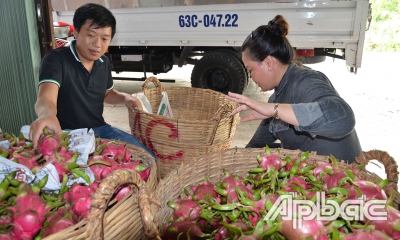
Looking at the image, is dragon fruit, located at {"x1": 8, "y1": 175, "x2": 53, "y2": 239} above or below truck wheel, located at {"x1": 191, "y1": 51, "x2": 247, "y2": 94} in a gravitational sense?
above

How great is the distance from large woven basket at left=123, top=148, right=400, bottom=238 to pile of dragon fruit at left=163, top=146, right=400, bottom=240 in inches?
1.6

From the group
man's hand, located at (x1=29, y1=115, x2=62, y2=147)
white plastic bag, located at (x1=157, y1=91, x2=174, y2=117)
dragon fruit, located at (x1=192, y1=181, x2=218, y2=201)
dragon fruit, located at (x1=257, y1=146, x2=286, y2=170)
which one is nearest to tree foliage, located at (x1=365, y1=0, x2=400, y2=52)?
white plastic bag, located at (x1=157, y1=91, x2=174, y2=117)

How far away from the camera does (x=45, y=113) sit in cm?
140

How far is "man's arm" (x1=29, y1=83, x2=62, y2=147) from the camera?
127 cm

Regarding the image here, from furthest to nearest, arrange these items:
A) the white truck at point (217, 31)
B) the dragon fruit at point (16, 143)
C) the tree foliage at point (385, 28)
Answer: the tree foliage at point (385, 28)
the white truck at point (217, 31)
the dragon fruit at point (16, 143)

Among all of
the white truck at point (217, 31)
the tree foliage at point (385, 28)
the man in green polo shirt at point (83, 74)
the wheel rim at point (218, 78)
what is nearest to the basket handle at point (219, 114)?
the man in green polo shirt at point (83, 74)

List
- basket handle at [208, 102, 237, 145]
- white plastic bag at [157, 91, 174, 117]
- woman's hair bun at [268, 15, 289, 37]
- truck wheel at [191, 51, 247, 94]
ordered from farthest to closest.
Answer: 1. truck wheel at [191, 51, 247, 94]
2. white plastic bag at [157, 91, 174, 117]
3. basket handle at [208, 102, 237, 145]
4. woman's hair bun at [268, 15, 289, 37]

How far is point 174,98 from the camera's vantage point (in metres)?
2.89

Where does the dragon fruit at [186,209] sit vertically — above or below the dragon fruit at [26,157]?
below

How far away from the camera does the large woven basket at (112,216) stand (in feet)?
2.43

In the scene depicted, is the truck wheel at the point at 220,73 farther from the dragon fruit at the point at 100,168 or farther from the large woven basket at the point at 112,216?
the large woven basket at the point at 112,216

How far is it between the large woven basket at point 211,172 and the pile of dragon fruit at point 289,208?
1.6 inches

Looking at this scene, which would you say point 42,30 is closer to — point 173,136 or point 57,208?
point 173,136

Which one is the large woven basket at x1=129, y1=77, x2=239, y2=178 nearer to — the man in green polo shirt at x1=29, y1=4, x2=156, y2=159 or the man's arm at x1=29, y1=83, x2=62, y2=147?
the man in green polo shirt at x1=29, y1=4, x2=156, y2=159
